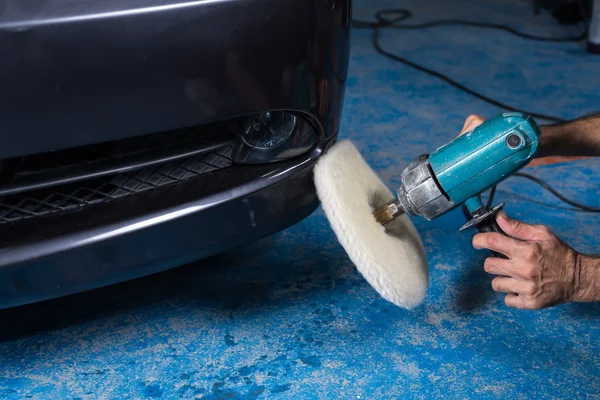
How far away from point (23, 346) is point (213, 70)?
0.93 meters

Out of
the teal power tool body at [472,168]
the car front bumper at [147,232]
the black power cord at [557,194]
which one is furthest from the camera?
the black power cord at [557,194]

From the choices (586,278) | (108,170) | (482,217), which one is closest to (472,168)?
(482,217)

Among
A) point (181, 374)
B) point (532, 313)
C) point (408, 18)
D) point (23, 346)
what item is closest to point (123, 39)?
point (181, 374)

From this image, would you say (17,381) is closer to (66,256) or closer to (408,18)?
(66,256)

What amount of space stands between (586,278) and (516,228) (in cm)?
19

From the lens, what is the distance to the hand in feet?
4.58

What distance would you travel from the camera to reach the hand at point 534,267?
1.40m

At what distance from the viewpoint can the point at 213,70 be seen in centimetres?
122

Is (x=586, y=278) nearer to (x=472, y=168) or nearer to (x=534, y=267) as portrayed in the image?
(x=534, y=267)

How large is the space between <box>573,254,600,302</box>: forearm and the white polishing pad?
351 millimetres

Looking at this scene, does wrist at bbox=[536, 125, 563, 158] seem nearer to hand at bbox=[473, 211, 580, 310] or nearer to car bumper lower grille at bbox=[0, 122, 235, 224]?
hand at bbox=[473, 211, 580, 310]

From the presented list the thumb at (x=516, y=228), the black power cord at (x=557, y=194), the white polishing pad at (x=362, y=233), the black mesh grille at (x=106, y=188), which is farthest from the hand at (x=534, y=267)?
the black power cord at (x=557, y=194)

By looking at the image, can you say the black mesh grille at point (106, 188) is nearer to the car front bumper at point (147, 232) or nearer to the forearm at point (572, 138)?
the car front bumper at point (147, 232)

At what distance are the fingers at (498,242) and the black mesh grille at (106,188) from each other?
2.02 feet
